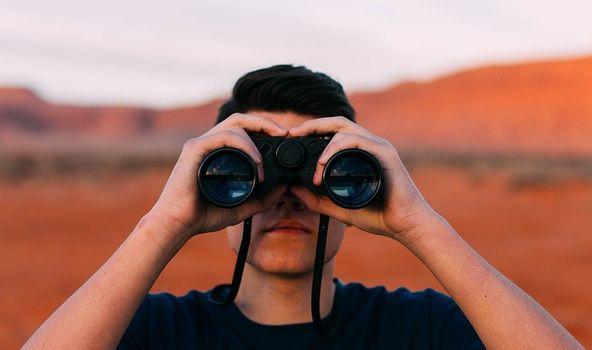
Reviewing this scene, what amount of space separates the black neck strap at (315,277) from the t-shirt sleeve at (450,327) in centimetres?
31

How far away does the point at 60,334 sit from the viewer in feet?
5.52

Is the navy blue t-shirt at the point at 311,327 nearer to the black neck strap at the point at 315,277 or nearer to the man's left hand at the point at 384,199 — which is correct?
the black neck strap at the point at 315,277

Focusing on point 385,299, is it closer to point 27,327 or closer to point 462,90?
point 27,327

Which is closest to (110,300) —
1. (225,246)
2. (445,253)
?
(445,253)

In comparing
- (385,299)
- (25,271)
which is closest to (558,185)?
(25,271)

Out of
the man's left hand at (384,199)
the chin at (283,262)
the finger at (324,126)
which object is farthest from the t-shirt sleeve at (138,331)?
the finger at (324,126)

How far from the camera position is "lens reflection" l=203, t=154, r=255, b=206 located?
189 cm

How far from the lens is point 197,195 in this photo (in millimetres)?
1857

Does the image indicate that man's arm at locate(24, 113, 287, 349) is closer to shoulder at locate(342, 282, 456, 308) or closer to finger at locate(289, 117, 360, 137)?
finger at locate(289, 117, 360, 137)

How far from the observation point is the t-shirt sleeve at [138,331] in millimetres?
1827

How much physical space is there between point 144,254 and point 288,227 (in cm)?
46

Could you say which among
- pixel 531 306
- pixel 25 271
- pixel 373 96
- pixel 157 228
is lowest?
pixel 25 271

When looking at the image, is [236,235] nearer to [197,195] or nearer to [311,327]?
[197,195]

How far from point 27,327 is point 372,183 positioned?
5.05 metres
